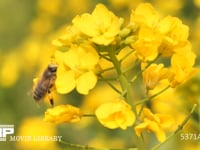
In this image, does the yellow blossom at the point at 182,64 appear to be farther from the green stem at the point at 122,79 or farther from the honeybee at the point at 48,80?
the honeybee at the point at 48,80

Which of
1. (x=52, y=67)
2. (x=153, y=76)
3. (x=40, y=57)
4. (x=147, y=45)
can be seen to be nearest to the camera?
(x=147, y=45)

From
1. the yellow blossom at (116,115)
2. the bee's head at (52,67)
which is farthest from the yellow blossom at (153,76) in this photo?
the bee's head at (52,67)

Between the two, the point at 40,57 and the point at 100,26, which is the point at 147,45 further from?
the point at 40,57

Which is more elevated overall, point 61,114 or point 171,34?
point 171,34

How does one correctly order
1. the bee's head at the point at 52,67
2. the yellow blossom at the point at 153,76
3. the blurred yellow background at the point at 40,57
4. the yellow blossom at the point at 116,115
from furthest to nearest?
the blurred yellow background at the point at 40,57, the bee's head at the point at 52,67, the yellow blossom at the point at 153,76, the yellow blossom at the point at 116,115

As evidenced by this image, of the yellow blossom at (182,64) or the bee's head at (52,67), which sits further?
the bee's head at (52,67)

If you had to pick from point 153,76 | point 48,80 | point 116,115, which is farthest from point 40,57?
point 116,115

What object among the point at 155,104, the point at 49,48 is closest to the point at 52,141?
the point at 155,104
